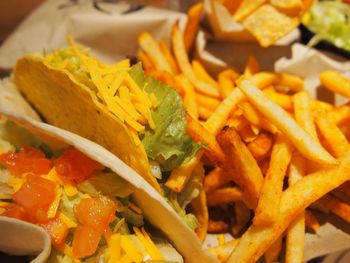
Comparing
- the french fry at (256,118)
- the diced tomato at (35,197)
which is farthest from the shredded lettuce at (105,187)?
the french fry at (256,118)

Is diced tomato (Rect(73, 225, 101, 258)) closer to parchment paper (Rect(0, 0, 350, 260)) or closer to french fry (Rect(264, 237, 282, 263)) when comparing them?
french fry (Rect(264, 237, 282, 263))

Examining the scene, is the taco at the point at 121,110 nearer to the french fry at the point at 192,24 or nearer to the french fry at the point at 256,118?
the french fry at the point at 256,118

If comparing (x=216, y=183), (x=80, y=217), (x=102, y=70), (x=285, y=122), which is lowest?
(x=216, y=183)

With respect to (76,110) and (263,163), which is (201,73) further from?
(76,110)

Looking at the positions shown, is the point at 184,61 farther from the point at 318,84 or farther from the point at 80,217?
the point at 80,217

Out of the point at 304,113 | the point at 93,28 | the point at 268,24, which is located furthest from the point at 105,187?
the point at 93,28

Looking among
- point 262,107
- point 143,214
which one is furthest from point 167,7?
point 143,214

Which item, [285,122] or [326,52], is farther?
[326,52]
